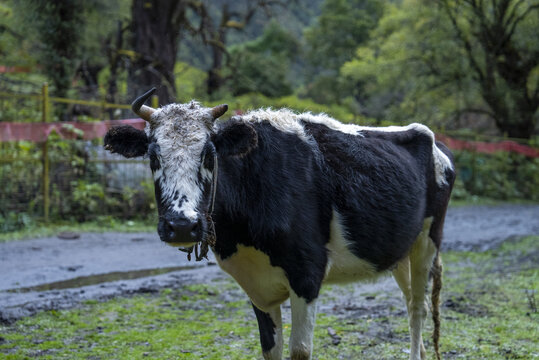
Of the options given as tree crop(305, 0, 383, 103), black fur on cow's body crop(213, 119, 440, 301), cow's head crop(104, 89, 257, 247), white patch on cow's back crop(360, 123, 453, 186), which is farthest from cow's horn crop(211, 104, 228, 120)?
tree crop(305, 0, 383, 103)

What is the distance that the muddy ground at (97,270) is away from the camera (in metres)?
6.55

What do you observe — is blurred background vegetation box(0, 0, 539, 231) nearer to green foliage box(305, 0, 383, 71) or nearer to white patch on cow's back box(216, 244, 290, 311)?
green foliage box(305, 0, 383, 71)

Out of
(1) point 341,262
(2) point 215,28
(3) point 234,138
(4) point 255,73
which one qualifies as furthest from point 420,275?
(4) point 255,73

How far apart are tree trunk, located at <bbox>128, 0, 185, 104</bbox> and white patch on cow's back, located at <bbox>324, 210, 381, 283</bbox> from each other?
12938mm

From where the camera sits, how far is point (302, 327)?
363cm

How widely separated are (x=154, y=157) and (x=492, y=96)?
2392 cm

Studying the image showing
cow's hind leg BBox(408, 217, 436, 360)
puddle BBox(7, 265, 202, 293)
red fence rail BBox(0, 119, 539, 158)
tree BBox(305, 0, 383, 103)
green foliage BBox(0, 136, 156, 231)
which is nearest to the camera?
cow's hind leg BBox(408, 217, 436, 360)

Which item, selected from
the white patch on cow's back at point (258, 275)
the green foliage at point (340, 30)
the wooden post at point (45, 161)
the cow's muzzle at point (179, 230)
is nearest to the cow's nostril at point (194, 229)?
the cow's muzzle at point (179, 230)

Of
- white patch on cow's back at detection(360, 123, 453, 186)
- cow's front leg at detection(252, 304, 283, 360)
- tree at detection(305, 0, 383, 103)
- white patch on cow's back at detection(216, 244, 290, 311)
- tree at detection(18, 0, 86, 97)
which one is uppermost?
tree at detection(305, 0, 383, 103)

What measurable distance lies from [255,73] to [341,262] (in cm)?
3002

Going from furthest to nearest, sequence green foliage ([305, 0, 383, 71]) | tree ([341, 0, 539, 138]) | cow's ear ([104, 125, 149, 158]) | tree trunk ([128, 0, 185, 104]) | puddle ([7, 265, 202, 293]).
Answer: green foliage ([305, 0, 383, 71]), tree ([341, 0, 539, 138]), tree trunk ([128, 0, 185, 104]), puddle ([7, 265, 202, 293]), cow's ear ([104, 125, 149, 158])

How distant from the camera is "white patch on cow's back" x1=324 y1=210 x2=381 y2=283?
390 centimetres

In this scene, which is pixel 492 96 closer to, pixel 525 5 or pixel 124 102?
pixel 525 5

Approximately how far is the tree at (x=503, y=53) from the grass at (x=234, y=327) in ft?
62.9
